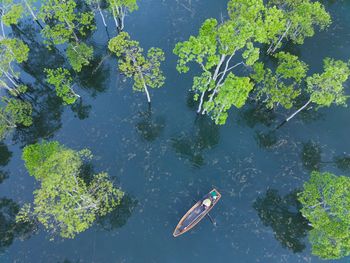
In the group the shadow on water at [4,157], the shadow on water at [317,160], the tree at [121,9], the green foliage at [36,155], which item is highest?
the tree at [121,9]

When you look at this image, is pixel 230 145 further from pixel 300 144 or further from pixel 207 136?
pixel 300 144

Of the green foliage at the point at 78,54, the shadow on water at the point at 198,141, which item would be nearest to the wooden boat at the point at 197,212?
the shadow on water at the point at 198,141

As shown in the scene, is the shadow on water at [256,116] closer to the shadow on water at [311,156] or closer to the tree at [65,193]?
the shadow on water at [311,156]

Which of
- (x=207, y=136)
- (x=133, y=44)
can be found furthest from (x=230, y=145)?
(x=133, y=44)

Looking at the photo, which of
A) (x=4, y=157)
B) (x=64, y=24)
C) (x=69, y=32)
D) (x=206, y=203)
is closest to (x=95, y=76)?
(x=69, y=32)

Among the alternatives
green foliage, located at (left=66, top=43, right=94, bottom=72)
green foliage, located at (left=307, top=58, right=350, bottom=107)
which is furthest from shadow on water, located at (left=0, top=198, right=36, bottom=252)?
green foliage, located at (left=307, top=58, right=350, bottom=107)

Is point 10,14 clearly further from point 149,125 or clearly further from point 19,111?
point 149,125
